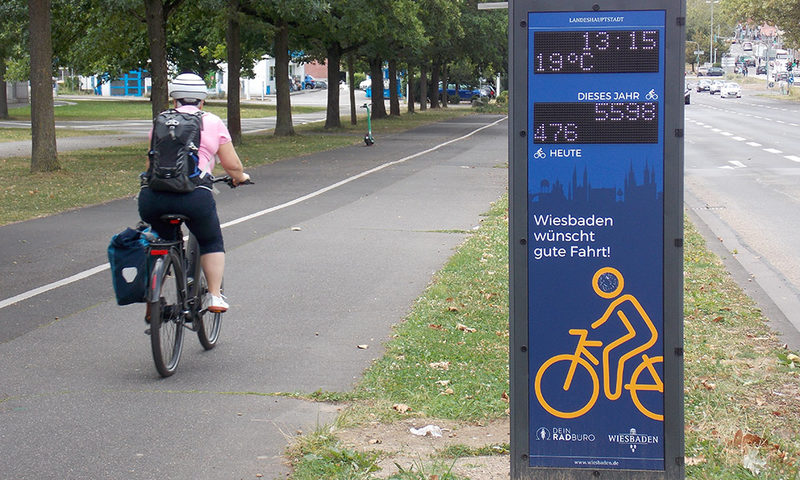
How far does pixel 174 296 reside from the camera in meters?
6.51

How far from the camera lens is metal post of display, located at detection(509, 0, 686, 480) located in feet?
13.3

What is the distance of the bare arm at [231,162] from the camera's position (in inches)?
254

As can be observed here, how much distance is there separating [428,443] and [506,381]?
1139 millimetres

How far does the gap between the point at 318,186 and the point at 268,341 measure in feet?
38.2

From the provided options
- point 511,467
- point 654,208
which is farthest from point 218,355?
point 654,208

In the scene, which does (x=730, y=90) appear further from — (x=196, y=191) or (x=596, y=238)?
(x=596, y=238)

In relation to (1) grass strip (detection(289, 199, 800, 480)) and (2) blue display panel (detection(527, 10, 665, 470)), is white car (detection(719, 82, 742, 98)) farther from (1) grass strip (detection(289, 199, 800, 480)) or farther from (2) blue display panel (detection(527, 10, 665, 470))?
(2) blue display panel (detection(527, 10, 665, 470))

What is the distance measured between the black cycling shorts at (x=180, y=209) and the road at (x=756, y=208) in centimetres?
389

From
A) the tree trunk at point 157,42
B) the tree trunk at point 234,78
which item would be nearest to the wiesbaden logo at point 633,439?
the tree trunk at point 157,42

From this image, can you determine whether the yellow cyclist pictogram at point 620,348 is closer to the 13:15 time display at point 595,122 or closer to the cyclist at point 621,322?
the cyclist at point 621,322

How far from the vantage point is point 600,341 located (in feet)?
13.7

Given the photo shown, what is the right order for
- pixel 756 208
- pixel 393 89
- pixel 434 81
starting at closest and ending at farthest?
pixel 756 208 → pixel 393 89 → pixel 434 81

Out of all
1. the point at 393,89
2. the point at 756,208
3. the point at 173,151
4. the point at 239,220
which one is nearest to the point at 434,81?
the point at 393,89

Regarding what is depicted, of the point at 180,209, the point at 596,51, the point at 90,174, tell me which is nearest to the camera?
the point at 596,51
